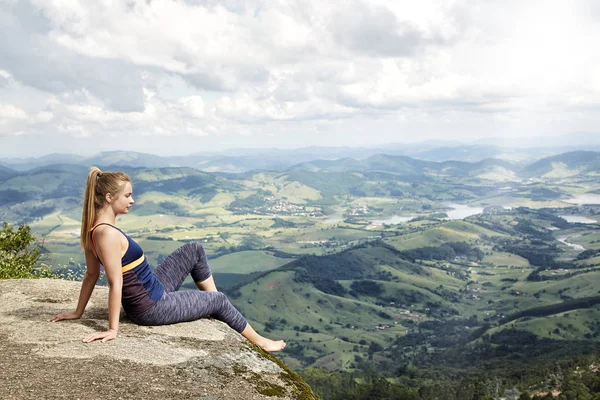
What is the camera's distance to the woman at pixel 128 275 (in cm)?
1059

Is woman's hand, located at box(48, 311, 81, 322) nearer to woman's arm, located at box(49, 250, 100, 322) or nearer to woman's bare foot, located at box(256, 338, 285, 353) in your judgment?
woman's arm, located at box(49, 250, 100, 322)

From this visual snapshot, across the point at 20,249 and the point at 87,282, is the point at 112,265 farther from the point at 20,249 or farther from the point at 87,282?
the point at 20,249

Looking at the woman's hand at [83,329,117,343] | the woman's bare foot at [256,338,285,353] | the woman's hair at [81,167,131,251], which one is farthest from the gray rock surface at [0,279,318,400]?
the woman's hair at [81,167,131,251]

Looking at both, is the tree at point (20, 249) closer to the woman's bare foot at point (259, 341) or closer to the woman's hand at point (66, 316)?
the woman's hand at point (66, 316)

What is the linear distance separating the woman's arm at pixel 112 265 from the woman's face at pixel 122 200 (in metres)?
0.63

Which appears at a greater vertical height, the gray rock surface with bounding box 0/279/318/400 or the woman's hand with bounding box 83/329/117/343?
the woman's hand with bounding box 83/329/117/343

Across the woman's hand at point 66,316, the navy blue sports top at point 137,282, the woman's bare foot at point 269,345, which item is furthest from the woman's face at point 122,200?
the woman's bare foot at point 269,345

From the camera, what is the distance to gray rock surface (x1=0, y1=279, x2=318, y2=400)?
9.07 m

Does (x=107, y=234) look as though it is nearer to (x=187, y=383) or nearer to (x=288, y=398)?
(x=187, y=383)

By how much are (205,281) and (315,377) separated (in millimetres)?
182712

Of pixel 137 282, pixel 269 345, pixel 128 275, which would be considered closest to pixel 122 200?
pixel 128 275

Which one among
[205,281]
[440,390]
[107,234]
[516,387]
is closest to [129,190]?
[107,234]

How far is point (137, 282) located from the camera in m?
11.2

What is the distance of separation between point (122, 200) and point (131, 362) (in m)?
3.62
